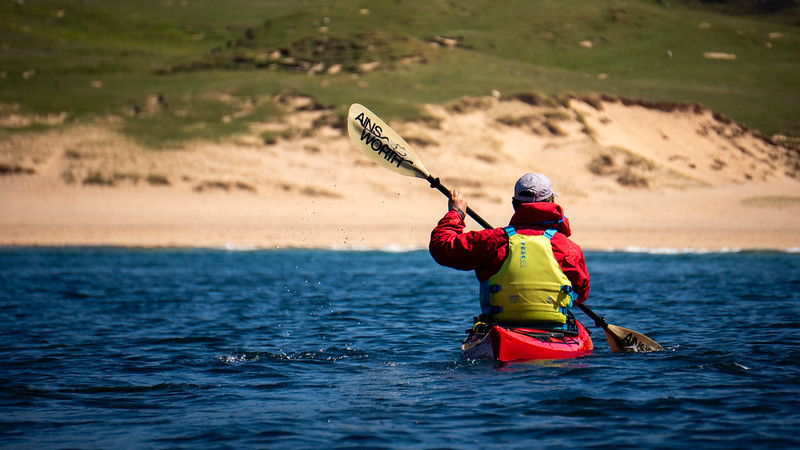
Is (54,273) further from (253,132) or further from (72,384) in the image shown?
(253,132)

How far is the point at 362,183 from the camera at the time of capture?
99.8ft

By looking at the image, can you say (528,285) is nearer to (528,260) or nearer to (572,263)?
(528,260)

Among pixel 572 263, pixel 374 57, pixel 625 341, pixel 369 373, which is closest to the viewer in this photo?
pixel 572 263

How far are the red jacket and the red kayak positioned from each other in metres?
0.40

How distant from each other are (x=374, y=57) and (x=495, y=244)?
37.6m

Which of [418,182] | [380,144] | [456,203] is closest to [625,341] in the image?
[456,203]

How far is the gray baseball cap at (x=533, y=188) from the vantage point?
684 cm

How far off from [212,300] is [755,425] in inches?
396

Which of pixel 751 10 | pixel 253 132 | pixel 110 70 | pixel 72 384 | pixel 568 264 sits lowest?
pixel 72 384

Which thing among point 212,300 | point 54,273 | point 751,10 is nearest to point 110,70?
point 54,273

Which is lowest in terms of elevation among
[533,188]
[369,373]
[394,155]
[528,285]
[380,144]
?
[369,373]

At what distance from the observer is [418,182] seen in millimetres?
29906

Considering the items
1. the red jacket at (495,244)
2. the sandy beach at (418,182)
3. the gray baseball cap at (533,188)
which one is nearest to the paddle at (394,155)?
the red jacket at (495,244)

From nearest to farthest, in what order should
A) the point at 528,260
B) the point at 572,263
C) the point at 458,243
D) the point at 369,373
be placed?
the point at 458,243, the point at 528,260, the point at 572,263, the point at 369,373
